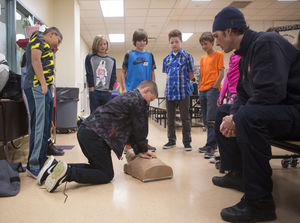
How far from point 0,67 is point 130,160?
1.36 m

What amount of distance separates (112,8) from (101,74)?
347 cm

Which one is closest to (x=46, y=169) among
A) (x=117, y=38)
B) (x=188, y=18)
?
(x=188, y=18)

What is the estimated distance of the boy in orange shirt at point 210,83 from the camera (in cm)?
255

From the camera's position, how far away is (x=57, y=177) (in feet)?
5.00

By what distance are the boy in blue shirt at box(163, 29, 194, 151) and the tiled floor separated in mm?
876

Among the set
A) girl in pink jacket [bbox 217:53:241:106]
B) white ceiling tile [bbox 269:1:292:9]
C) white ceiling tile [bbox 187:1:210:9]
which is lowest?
girl in pink jacket [bbox 217:53:241:106]

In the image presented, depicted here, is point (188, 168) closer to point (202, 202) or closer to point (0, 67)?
point (202, 202)

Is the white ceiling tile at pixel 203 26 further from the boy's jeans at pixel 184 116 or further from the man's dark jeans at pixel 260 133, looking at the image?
the man's dark jeans at pixel 260 133

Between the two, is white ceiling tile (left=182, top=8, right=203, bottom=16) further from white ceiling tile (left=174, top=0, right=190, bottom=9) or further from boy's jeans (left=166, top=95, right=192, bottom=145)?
boy's jeans (left=166, top=95, right=192, bottom=145)

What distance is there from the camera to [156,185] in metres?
1.69

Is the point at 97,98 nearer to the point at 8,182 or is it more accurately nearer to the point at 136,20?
the point at 8,182

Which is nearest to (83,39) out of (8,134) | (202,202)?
(8,134)

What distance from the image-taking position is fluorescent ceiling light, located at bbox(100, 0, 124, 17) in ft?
17.5

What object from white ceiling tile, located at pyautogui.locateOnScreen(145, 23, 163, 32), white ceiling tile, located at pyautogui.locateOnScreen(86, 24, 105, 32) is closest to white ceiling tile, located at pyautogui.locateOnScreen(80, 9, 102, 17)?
white ceiling tile, located at pyautogui.locateOnScreen(86, 24, 105, 32)
